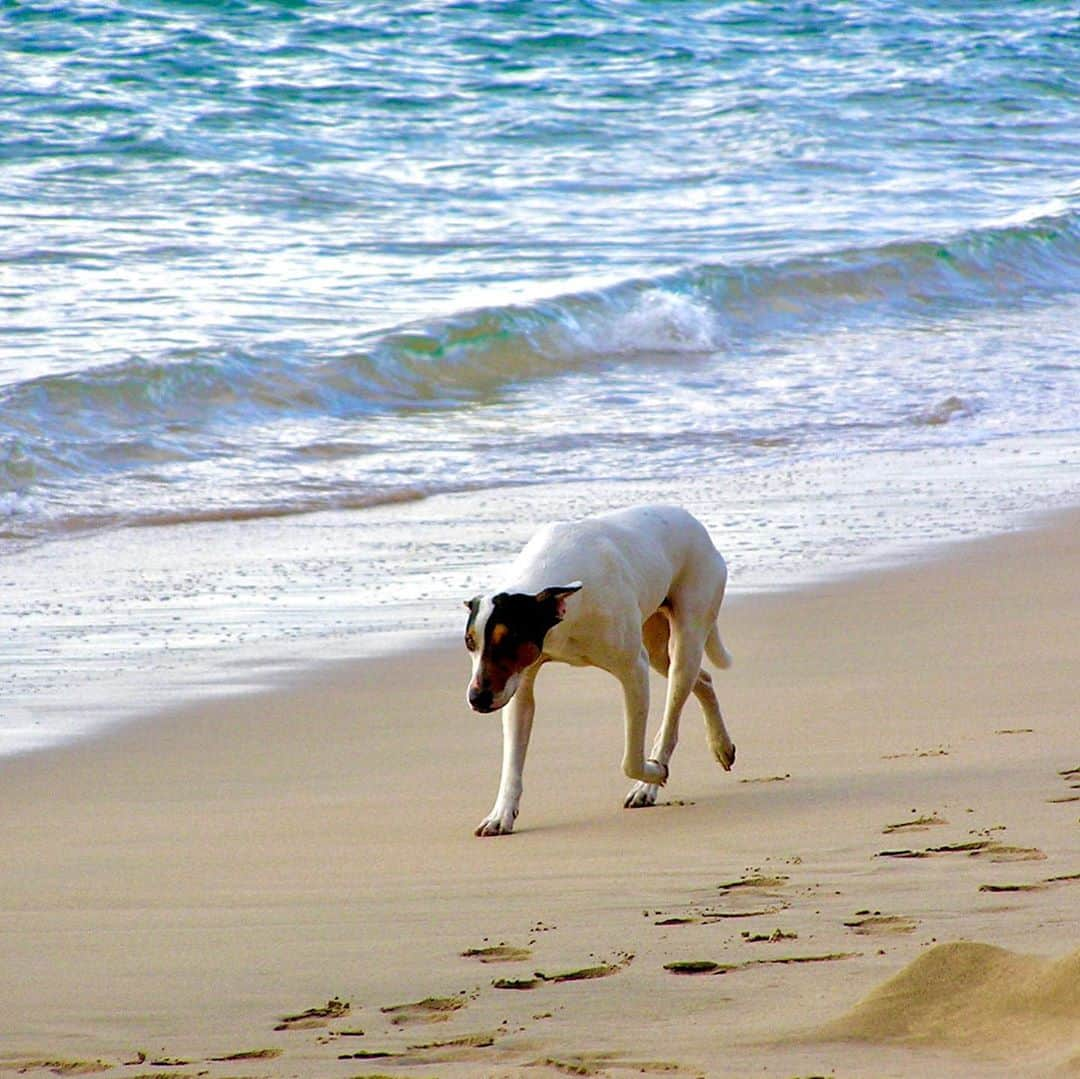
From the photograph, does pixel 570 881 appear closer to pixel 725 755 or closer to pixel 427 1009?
pixel 427 1009

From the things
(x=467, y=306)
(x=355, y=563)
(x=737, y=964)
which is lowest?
(x=355, y=563)

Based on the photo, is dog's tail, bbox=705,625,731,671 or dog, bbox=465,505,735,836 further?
dog's tail, bbox=705,625,731,671

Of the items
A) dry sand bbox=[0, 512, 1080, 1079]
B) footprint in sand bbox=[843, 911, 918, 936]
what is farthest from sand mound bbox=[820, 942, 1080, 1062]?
footprint in sand bbox=[843, 911, 918, 936]

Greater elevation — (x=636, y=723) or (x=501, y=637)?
(x=501, y=637)

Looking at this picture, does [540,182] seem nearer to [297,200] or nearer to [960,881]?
[297,200]

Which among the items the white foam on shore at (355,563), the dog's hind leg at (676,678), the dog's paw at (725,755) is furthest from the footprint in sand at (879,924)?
the white foam on shore at (355,563)

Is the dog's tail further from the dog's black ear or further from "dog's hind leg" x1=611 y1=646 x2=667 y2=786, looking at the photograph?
the dog's black ear

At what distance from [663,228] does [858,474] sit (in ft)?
34.2

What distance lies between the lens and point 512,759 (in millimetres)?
5508

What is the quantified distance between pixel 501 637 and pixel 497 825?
0.54 meters

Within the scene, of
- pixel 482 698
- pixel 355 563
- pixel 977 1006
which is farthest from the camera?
pixel 355 563

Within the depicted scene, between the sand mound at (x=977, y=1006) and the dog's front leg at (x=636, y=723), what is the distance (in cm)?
211

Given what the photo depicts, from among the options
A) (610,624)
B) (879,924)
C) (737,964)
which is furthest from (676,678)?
(737,964)

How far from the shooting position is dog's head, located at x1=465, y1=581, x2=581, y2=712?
5156mm
